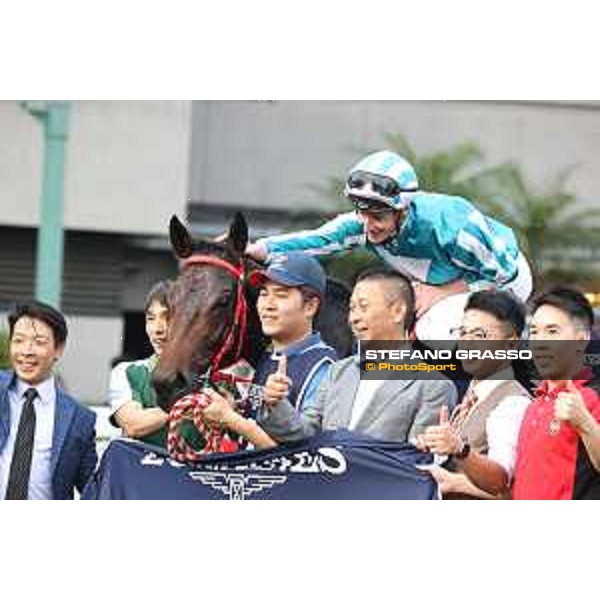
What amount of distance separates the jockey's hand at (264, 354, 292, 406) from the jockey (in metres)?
0.44

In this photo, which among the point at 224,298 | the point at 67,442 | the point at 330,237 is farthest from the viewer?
the point at 67,442

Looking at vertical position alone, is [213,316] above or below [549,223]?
below

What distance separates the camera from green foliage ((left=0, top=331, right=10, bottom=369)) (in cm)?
591

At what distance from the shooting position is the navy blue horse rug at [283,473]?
5.89 meters

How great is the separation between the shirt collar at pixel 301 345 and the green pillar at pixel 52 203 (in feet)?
2.76

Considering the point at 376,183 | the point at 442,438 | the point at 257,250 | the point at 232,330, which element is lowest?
the point at 442,438

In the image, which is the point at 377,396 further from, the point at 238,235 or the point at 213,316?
the point at 238,235

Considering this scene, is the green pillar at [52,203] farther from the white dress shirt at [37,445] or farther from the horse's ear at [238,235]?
the horse's ear at [238,235]

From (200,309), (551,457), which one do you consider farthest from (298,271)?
(551,457)

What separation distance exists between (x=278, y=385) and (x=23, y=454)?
1.03 meters

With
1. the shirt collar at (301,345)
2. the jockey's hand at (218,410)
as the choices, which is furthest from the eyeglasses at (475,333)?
the jockey's hand at (218,410)

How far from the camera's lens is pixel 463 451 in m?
5.82
